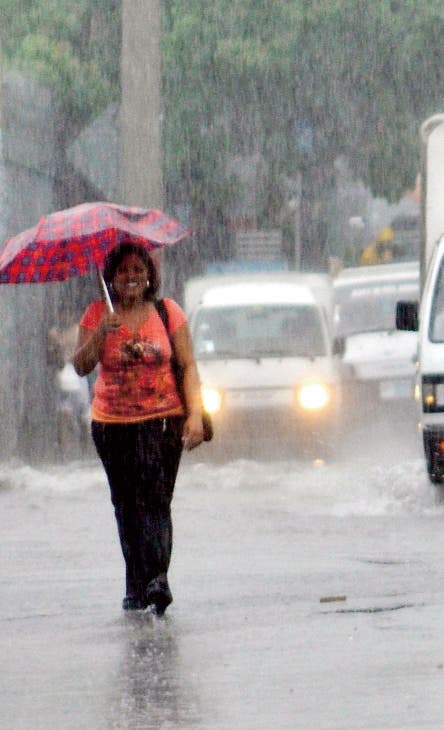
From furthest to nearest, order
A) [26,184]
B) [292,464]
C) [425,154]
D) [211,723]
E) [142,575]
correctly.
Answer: [26,184] < [292,464] < [425,154] < [142,575] < [211,723]

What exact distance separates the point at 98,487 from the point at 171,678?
10436 mm

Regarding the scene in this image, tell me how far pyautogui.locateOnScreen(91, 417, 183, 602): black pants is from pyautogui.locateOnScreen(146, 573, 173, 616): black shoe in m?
0.05

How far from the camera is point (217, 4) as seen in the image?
3528cm

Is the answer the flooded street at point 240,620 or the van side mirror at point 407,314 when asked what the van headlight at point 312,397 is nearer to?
the van side mirror at point 407,314

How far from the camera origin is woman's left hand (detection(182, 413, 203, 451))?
9.04 meters

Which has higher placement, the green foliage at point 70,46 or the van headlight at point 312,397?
the green foliage at point 70,46

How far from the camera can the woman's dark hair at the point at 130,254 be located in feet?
30.5

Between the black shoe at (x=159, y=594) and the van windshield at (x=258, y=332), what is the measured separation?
11.4 m

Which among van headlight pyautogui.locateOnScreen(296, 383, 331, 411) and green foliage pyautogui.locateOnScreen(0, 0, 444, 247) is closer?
van headlight pyautogui.locateOnScreen(296, 383, 331, 411)

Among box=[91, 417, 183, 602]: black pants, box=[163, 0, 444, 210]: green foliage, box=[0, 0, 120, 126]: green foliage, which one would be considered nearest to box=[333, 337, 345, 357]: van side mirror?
box=[0, 0, 120, 126]: green foliage

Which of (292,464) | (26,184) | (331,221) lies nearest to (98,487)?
(292,464)

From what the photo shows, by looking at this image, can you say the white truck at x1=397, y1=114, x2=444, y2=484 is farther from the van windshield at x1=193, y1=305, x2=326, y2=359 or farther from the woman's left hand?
the woman's left hand

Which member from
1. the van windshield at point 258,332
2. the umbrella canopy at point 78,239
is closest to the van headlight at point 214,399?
the van windshield at point 258,332

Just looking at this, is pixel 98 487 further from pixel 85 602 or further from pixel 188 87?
pixel 188 87
